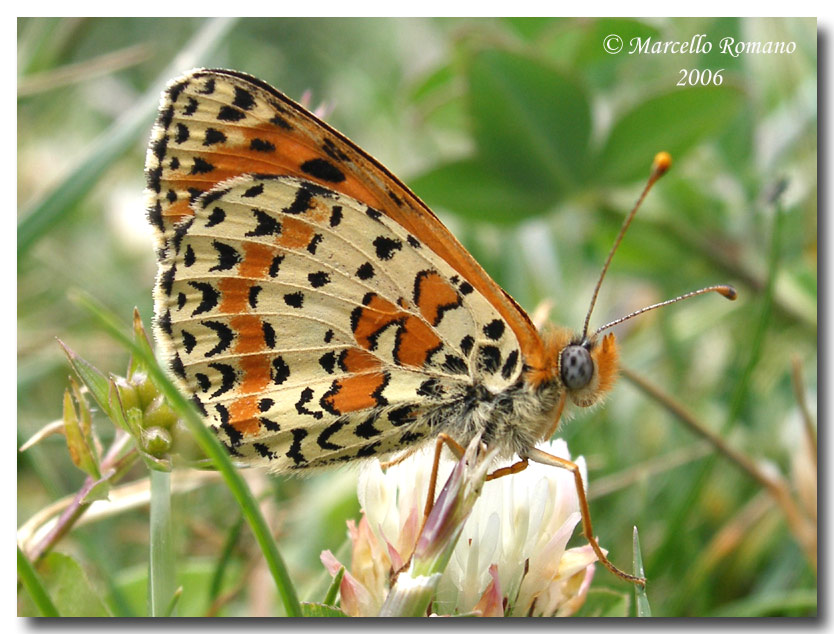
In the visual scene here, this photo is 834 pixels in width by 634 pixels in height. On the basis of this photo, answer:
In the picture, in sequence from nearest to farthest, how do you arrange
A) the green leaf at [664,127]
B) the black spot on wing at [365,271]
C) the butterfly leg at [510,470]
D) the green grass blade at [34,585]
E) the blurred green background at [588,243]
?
the green grass blade at [34,585]
the butterfly leg at [510,470]
the black spot on wing at [365,271]
the blurred green background at [588,243]
the green leaf at [664,127]

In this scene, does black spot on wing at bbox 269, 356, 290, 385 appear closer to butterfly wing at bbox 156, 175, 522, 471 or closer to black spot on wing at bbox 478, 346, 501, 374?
butterfly wing at bbox 156, 175, 522, 471

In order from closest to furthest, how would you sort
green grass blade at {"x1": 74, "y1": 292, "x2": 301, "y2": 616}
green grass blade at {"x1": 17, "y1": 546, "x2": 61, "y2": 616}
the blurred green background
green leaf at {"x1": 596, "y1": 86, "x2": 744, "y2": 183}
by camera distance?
green grass blade at {"x1": 74, "y1": 292, "x2": 301, "y2": 616} < green grass blade at {"x1": 17, "y1": 546, "x2": 61, "y2": 616} < the blurred green background < green leaf at {"x1": 596, "y1": 86, "x2": 744, "y2": 183}

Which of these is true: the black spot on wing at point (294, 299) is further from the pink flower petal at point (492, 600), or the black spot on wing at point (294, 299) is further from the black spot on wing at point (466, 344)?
the pink flower petal at point (492, 600)

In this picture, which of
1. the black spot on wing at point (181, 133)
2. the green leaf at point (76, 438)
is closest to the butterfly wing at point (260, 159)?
the black spot on wing at point (181, 133)

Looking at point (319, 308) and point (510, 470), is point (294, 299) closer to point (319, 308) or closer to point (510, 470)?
point (319, 308)

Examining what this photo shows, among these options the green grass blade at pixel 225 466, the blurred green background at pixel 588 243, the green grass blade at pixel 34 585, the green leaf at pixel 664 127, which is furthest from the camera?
the green leaf at pixel 664 127

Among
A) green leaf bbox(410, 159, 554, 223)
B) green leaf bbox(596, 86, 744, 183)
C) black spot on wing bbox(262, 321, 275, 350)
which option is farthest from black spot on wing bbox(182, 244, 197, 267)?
green leaf bbox(596, 86, 744, 183)

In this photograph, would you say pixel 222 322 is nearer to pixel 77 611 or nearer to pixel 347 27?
pixel 77 611
